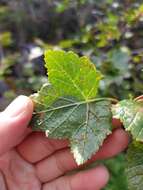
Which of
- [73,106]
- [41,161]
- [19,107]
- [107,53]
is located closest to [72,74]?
[73,106]

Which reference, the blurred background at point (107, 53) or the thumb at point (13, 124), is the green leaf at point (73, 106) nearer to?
the thumb at point (13, 124)

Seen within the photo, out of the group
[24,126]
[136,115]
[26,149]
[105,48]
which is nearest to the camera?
[136,115]

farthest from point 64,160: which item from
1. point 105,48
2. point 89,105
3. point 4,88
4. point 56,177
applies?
point 4,88

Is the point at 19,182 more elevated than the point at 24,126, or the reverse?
the point at 24,126

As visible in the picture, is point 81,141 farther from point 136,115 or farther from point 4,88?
point 4,88

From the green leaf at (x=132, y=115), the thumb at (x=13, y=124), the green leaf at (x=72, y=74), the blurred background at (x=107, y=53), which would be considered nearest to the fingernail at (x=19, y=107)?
the thumb at (x=13, y=124)

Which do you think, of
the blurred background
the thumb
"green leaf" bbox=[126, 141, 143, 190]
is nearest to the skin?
the thumb

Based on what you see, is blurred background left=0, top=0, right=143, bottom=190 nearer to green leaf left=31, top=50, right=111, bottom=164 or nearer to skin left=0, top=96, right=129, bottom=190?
skin left=0, top=96, right=129, bottom=190
